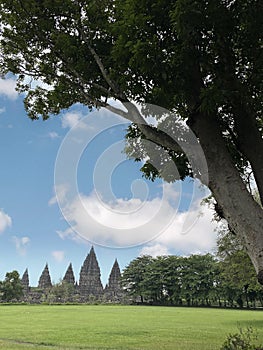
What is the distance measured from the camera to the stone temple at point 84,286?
267 feet

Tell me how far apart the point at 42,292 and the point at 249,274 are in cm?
7011

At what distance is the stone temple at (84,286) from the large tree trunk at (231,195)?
77744 mm

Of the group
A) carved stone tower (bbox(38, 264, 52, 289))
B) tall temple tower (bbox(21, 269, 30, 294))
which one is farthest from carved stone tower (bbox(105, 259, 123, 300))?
tall temple tower (bbox(21, 269, 30, 294))

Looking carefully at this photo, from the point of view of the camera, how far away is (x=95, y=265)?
3711 inches

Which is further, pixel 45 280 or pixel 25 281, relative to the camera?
pixel 45 280

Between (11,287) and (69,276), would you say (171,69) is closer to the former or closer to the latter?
(11,287)

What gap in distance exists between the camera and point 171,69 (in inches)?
287

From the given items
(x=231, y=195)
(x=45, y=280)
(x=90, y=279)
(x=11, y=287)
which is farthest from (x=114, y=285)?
(x=231, y=195)

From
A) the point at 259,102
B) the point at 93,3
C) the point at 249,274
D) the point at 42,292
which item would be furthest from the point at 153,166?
the point at 42,292

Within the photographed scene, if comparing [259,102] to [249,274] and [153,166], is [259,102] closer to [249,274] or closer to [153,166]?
[153,166]

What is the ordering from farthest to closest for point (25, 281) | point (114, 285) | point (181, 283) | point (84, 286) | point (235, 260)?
point (84, 286)
point (114, 285)
point (25, 281)
point (181, 283)
point (235, 260)

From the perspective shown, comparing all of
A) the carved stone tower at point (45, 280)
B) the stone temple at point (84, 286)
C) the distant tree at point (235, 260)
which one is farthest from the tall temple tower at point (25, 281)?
the distant tree at point (235, 260)

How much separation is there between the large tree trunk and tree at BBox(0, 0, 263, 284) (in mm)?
19

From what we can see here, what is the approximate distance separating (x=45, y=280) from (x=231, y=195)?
88.3 metres
